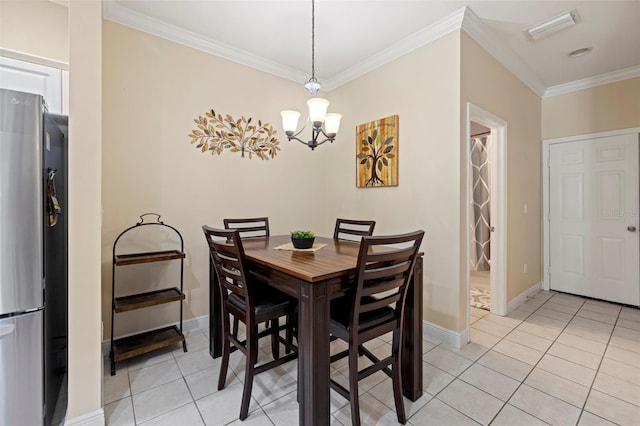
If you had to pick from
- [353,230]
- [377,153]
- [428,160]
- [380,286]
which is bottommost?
[380,286]

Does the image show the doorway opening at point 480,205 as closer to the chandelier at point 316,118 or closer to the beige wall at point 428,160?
the beige wall at point 428,160

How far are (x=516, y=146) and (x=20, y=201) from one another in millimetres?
4218

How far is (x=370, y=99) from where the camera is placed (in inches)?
127

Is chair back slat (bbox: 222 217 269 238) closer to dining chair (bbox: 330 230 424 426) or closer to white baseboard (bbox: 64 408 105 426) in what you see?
dining chair (bbox: 330 230 424 426)

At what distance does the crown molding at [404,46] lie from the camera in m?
2.38

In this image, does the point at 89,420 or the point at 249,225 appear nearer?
the point at 89,420

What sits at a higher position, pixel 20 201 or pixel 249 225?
pixel 20 201

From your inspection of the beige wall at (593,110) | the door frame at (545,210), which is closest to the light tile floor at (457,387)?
the door frame at (545,210)

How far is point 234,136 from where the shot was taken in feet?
9.61

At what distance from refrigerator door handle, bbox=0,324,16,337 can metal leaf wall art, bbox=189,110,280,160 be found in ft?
5.95

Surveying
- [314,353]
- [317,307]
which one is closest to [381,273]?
[317,307]

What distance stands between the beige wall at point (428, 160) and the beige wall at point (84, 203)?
241 centimetres

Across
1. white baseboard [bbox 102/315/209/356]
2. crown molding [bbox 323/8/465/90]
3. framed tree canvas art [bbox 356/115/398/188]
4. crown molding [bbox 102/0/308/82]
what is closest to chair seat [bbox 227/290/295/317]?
white baseboard [bbox 102/315/209/356]

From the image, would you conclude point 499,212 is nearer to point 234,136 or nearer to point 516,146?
point 516,146
